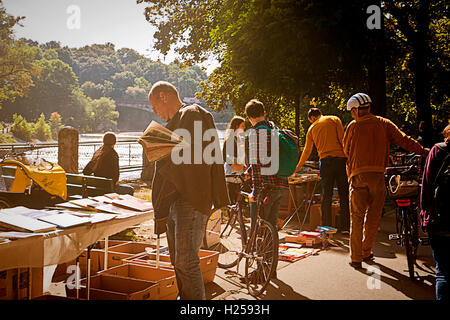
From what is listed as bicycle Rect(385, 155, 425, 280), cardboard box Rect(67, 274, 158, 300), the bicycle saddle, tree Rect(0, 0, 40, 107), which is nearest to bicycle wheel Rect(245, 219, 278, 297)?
cardboard box Rect(67, 274, 158, 300)

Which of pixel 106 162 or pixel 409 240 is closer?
pixel 409 240

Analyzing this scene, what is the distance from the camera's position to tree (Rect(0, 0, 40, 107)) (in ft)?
172

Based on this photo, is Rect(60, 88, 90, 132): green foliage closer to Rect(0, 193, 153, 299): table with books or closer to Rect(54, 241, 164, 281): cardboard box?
Rect(54, 241, 164, 281): cardboard box

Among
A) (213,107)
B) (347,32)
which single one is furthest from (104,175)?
(213,107)

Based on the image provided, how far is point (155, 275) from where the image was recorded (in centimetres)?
471

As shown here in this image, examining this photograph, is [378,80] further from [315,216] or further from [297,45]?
[315,216]

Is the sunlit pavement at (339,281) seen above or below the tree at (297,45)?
below

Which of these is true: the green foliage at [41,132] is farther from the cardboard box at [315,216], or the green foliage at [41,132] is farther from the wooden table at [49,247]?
the wooden table at [49,247]

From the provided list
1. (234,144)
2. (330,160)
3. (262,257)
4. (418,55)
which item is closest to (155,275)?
(262,257)

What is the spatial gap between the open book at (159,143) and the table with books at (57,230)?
32.9 inches

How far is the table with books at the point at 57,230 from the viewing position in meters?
3.15

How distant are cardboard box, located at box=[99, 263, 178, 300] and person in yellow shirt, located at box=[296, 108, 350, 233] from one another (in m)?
3.84

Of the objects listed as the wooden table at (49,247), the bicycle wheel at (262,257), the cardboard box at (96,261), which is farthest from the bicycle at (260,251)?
the wooden table at (49,247)

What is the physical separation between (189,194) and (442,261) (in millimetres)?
1871
